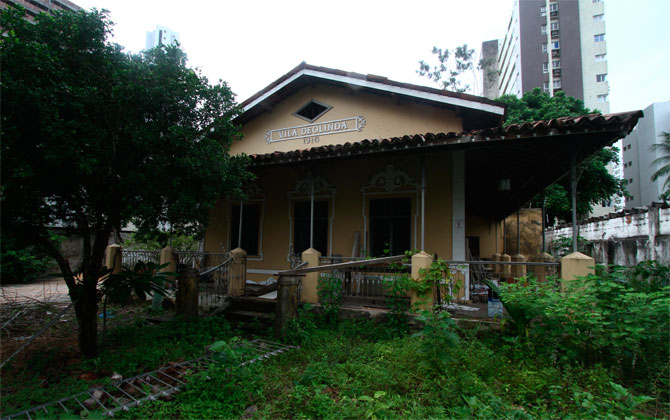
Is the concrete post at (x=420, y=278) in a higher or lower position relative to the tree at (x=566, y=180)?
lower

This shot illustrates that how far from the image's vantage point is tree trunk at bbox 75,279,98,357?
4773mm

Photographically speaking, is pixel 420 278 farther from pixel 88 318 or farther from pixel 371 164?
pixel 88 318

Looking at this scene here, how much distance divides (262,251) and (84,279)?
15.5 feet

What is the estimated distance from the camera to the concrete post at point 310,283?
6602mm

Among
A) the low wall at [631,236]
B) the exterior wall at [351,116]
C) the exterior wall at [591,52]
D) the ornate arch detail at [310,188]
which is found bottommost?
the low wall at [631,236]

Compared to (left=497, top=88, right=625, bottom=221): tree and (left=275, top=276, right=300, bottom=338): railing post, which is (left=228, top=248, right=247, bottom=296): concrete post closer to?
(left=275, top=276, right=300, bottom=338): railing post

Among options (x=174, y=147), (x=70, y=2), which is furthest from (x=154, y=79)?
(x=70, y=2)

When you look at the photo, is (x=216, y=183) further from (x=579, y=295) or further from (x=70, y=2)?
(x=70, y=2)

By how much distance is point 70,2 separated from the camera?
2608 cm

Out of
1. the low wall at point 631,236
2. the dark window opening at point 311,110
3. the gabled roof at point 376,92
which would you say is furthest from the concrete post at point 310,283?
the low wall at point 631,236

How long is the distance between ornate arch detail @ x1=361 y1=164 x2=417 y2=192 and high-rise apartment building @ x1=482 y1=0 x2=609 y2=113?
32.7 meters

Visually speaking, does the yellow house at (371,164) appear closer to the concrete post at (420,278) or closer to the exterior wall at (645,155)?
the concrete post at (420,278)

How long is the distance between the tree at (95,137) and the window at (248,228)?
415cm

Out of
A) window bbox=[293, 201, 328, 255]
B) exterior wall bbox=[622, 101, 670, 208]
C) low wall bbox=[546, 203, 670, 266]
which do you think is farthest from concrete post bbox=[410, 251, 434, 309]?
exterior wall bbox=[622, 101, 670, 208]
